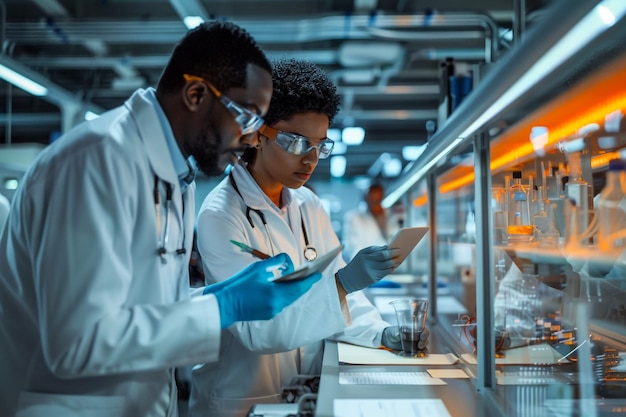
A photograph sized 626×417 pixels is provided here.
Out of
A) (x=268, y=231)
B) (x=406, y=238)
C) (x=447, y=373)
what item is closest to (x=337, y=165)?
(x=268, y=231)

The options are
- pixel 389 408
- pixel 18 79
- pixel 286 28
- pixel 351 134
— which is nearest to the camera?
pixel 389 408

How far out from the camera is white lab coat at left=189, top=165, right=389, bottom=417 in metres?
1.83

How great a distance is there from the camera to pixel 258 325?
5.89ft

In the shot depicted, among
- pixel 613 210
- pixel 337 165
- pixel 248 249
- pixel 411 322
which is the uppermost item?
pixel 337 165

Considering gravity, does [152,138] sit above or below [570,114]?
below

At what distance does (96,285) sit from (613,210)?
53.7 inches

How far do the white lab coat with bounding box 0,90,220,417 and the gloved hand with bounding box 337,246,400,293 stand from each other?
2.15 ft

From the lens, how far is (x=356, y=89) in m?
7.42

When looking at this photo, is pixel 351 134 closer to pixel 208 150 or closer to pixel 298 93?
pixel 298 93

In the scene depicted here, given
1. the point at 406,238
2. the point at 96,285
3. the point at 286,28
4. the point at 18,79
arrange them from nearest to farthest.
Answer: the point at 96,285 < the point at 406,238 < the point at 18,79 < the point at 286,28

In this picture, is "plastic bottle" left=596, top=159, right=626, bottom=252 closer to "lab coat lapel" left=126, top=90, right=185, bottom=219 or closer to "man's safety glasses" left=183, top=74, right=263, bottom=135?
"man's safety glasses" left=183, top=74, right=263, bottom=135

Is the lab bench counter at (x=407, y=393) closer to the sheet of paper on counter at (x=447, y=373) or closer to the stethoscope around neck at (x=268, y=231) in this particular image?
the sheet of paper on counter at (x=447, y=373)

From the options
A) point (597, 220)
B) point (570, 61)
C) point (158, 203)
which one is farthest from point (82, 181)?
point (597, 220)

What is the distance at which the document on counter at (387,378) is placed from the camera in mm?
1730
